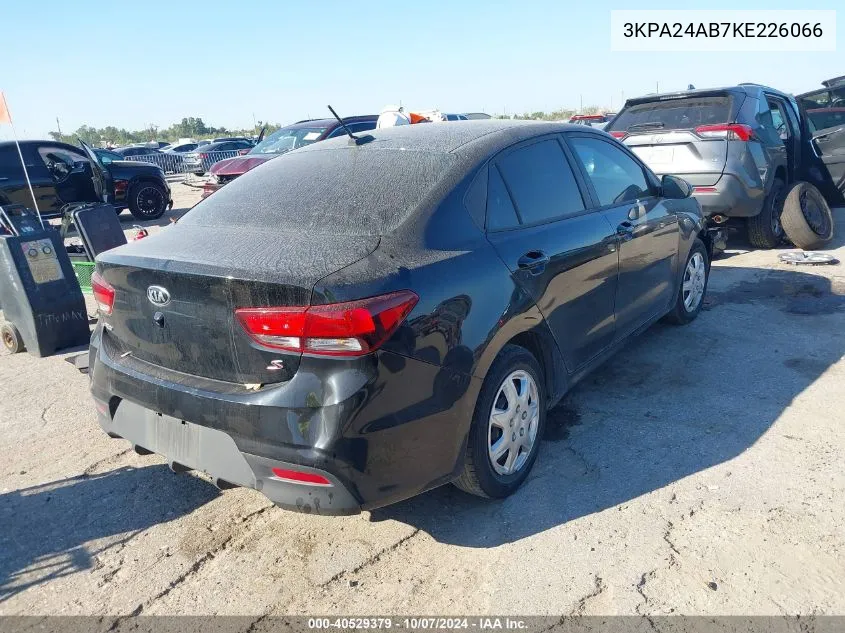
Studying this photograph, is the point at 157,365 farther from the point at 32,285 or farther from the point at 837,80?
the point at 837,80

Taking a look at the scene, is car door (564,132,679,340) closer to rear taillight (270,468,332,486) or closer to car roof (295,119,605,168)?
car roof (295,119,605,168)

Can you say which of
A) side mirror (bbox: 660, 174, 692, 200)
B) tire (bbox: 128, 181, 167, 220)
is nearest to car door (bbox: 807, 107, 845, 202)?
side mirror (bbox: 660, 174, 692, 200)

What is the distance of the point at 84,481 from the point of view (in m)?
3.49

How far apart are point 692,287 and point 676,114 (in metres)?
3.09

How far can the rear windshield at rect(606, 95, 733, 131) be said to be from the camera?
24.1 feet

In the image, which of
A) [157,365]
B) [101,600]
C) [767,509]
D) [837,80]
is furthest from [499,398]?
[837,80]

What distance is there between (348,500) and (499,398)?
0.90 meters

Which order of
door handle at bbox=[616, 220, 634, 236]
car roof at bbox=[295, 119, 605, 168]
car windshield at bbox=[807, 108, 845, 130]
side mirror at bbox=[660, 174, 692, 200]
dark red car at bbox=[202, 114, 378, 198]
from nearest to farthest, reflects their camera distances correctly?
car roof at bbox=[295, 119, 605, 168] < door handle at bbox=[616, 220, 634, 236] < side mirror at bbox=[660, 174, 692, 200] < car windshield at bbox=[807, 108, 845, 130] < dark red car at bbox=[202, 114, 378, 198]

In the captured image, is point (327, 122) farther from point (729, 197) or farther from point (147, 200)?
point (729, 197)

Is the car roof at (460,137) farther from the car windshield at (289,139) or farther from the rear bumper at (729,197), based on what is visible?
the car windshield at (289,139)

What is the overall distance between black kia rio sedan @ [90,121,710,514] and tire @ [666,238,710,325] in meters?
1.69

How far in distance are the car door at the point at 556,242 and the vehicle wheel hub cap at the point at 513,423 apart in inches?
13.8

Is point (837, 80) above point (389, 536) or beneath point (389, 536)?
above

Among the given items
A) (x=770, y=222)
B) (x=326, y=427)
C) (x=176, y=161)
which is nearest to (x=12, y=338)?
(x=326, y=427)
